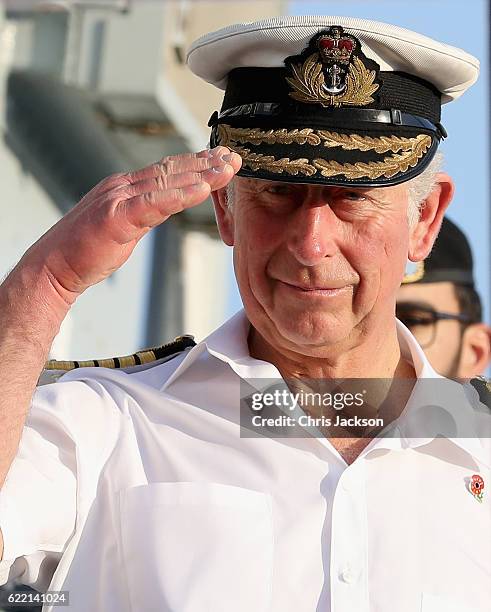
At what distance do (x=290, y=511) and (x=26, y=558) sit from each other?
18.8 inches

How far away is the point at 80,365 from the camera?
105 inches

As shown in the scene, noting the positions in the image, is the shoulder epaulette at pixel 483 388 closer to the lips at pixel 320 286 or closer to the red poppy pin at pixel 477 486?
Result: the red poppy pin at pixel 477 486

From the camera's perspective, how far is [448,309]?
425cm

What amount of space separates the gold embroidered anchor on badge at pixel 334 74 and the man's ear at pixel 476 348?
1.98 metres

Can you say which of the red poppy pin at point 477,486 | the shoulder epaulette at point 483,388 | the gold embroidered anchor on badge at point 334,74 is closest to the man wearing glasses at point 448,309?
the shoulder epaulette at point 483,388

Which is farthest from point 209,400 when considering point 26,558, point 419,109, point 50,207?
point 50,207

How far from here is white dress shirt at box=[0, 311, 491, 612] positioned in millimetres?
2221

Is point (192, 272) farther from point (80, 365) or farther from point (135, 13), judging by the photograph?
point (80, 365)

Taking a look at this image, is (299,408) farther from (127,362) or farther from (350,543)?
(127,362)

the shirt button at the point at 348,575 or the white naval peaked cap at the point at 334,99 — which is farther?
the white naval peaked cap at the point at 334,99

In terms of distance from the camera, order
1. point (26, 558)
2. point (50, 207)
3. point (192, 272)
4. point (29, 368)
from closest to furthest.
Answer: point (29, 368) < point (26, 558) < point (50, 207) < point (192, 272)

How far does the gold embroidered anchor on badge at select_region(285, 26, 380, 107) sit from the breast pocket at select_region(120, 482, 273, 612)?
757 mm

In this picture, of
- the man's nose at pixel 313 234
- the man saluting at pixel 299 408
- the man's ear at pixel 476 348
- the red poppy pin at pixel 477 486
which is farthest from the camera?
the man's ear at pixel 476 348

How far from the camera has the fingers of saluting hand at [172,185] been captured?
1.98m
